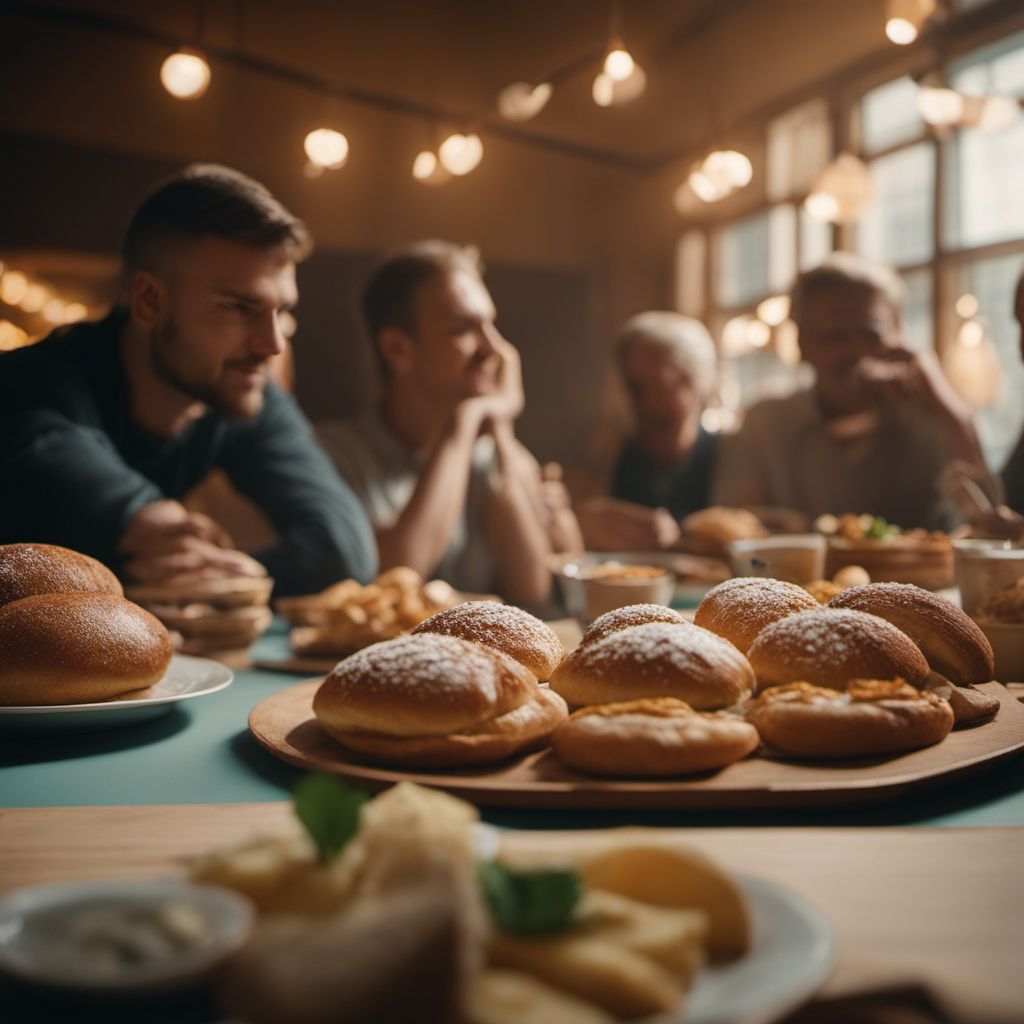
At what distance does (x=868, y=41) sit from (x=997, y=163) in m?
1.47

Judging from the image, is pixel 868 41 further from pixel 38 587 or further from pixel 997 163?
pixel 38 587

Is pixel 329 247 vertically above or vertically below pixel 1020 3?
below

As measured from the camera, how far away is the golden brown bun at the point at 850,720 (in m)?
0.99

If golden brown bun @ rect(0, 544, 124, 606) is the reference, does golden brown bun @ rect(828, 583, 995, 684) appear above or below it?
below

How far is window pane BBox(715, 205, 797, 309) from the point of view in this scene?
811 cm

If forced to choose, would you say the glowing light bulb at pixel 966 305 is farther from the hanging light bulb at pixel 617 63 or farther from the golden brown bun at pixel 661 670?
the golden brown bun at pixel 661 670

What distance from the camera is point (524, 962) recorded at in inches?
20.6

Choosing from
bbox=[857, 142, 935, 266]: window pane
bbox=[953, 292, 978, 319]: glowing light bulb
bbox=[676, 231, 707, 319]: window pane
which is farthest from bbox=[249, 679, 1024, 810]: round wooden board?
bbox=[676, 231, 707, 319]: window pane

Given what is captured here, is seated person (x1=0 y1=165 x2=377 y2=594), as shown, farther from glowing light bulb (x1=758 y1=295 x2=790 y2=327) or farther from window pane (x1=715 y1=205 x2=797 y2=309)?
window pane (x1=715 y1=205 x2=797 y2=309)

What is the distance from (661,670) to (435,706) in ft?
0.75

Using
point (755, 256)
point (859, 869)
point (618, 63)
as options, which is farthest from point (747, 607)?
point (755, 256)

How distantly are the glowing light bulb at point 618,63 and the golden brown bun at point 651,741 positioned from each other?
3.73 metres

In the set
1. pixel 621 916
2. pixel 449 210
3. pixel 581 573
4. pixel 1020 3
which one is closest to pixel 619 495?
pixel 581 573

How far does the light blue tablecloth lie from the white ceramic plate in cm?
2
